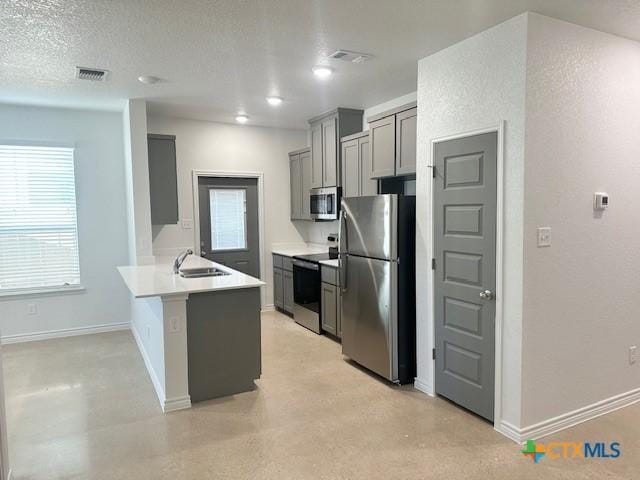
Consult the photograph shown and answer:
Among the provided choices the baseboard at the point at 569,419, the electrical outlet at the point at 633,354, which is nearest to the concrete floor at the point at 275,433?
the baseboard at the point at 569,419

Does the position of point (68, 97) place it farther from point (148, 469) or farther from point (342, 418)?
point (342, 418)

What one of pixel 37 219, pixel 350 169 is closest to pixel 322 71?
pixel 350 169

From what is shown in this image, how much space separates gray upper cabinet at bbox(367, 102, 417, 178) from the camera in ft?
11.8

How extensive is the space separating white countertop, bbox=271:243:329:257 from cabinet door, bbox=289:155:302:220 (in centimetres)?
44

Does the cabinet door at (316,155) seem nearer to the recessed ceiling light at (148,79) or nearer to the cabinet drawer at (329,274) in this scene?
the cabinet drawer at (329,274)

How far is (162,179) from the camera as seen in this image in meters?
4.91

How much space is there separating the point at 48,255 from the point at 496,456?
16.6 ft

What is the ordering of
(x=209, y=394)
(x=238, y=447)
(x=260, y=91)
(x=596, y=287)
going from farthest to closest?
(x=260, y=91), (x=209, y=394), (x=596, y=287), (x=238, y=447)

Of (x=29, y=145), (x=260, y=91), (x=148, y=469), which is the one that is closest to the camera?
(x=148, y=469)

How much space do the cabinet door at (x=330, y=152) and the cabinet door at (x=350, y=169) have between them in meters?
0.14

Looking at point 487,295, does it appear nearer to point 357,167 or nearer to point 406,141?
point 406,141

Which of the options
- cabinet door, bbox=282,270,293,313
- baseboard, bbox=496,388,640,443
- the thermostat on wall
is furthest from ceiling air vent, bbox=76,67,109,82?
baseboard, bbox=496,388,640,443

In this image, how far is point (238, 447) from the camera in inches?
104

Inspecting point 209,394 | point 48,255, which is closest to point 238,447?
point 209,394
